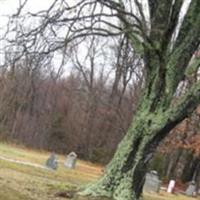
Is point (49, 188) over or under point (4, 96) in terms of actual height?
under

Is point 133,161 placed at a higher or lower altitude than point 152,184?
lower

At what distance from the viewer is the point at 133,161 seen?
1597 cm

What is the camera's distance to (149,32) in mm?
16281

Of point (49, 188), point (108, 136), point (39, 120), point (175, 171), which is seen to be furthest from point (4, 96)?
point (49, 188)

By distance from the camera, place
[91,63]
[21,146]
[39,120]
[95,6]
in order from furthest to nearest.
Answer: [91,63]
[39,120]
[21,146]
[95,6]

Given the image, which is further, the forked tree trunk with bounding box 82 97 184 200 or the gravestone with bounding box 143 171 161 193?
the gravestone with bounding box 143 171 161 193

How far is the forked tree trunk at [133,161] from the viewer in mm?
15742

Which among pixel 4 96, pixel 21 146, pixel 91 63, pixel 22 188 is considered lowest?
pixel 22 188

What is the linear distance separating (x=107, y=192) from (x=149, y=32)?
415 centimetres

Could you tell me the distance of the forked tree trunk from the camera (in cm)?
1574

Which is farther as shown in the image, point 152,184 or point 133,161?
point 152,184

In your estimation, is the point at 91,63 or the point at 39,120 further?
the point at 91,63

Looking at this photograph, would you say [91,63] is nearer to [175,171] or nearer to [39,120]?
[39,120]

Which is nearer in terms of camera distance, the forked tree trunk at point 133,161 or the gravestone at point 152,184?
the forked tree trunk at point 133,161
